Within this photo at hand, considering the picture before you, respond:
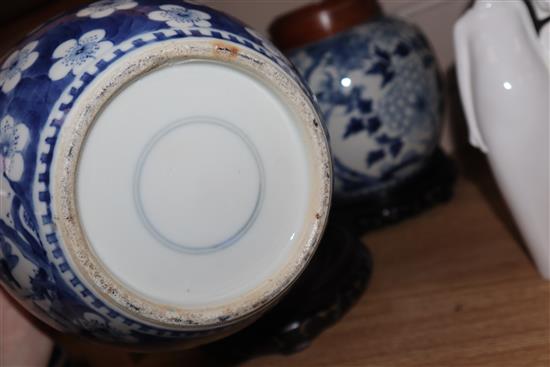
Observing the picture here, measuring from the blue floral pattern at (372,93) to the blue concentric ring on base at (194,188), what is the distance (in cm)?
29

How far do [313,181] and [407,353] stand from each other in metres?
0.20

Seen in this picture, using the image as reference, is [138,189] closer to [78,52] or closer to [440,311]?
[78,52]

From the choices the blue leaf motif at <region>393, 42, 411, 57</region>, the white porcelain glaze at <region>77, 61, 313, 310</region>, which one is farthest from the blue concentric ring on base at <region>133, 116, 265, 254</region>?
the blue leaf motif at <region>393, 42, 411, 57</region>

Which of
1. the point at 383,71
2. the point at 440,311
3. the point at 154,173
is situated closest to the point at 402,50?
the point at 383,71

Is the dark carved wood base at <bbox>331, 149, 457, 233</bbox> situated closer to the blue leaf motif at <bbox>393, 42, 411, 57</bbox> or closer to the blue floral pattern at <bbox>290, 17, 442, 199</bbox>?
the blue floral pattern at <bbox>290, 17, 442, 199</bbox>

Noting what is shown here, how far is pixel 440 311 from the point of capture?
698 mm

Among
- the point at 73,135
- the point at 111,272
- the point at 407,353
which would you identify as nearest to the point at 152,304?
the point at 111,272

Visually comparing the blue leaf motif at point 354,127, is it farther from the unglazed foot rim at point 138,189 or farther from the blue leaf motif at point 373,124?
the unglazed foot rim at point 138,189

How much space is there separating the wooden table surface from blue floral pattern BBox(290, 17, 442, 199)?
4.9 inches

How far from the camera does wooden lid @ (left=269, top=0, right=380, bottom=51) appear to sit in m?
0.85

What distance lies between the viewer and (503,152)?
0.67 m

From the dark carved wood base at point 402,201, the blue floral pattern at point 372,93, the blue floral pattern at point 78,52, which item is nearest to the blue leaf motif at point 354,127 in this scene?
the blue floral pattern at point 372,93

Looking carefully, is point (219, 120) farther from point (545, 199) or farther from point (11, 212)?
point (545, 199)

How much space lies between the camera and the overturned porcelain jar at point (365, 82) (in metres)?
0.83
